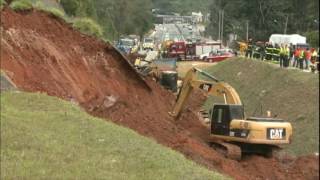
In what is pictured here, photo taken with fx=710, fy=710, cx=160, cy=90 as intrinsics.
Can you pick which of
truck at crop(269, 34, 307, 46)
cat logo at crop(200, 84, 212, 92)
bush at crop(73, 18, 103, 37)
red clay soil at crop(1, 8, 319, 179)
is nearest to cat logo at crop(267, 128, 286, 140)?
red clay soil at crop(1, 8, 319, 179)

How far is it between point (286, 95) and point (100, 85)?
19289mm

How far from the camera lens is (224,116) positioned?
2359 cm

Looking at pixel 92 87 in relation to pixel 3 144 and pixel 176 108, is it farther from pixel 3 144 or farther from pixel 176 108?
pixel 3 144

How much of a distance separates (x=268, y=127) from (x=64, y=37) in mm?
7994

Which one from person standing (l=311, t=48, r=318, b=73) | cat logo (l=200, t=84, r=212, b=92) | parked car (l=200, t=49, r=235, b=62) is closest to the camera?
cat logo (l=200, t=84, r=212, b=92)

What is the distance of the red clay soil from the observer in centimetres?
1988

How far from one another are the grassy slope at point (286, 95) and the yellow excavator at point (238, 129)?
8.09 meters

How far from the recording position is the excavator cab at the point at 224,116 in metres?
23.4

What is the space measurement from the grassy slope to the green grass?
18.4 metres

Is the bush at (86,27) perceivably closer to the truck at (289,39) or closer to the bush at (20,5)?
the bush at (20,5)

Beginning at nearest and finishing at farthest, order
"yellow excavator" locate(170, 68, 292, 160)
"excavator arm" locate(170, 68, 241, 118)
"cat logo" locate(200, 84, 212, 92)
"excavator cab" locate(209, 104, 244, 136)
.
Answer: "yellow excavator" locate(170, 68, 292, 160) → "excavator cab" locate(209, 104, 244, 136) → "excavator arm" locate(170, 68, 241, 118) → "cat logo" locate(200, 84, 212, 92)

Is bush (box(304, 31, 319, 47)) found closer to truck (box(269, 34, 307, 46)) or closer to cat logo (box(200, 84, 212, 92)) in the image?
truck (box(269, 34, 307, 46))

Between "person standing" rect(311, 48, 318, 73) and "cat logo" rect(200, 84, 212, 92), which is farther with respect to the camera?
"person standing" rect(311, 48, 318, 73)

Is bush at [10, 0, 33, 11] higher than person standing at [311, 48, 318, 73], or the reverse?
bush at [10, 0, 33, 11]
